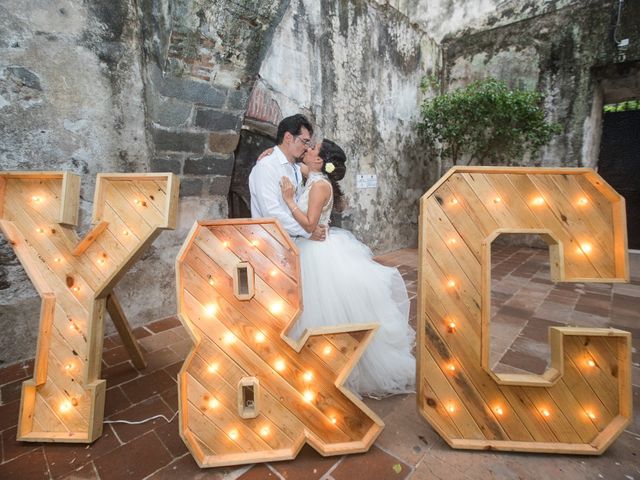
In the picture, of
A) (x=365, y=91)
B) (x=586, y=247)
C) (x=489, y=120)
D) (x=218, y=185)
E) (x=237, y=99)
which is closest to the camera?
(x=586, y=247)

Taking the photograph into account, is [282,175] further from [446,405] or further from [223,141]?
Result: [446,405]

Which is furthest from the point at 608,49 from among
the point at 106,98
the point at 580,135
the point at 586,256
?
the point at 106,98

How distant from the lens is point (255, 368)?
5.60ft

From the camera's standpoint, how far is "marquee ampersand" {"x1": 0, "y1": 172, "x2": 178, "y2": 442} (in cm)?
178

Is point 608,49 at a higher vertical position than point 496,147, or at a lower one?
higher

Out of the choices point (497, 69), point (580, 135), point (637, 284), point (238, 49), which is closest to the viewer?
point (238, 49)

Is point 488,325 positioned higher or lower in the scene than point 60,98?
lower

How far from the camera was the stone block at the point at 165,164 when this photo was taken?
3091 mm

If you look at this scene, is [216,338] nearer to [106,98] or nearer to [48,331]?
[48,331]

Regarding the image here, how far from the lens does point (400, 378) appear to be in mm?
2287

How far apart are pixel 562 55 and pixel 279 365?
8333mm

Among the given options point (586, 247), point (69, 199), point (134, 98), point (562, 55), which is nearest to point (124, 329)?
point (69, 199)

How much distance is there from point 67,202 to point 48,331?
0.74 meters

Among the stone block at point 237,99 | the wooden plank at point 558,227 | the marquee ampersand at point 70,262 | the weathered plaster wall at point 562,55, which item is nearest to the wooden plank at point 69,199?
the marquee ampersand at point 70,262
